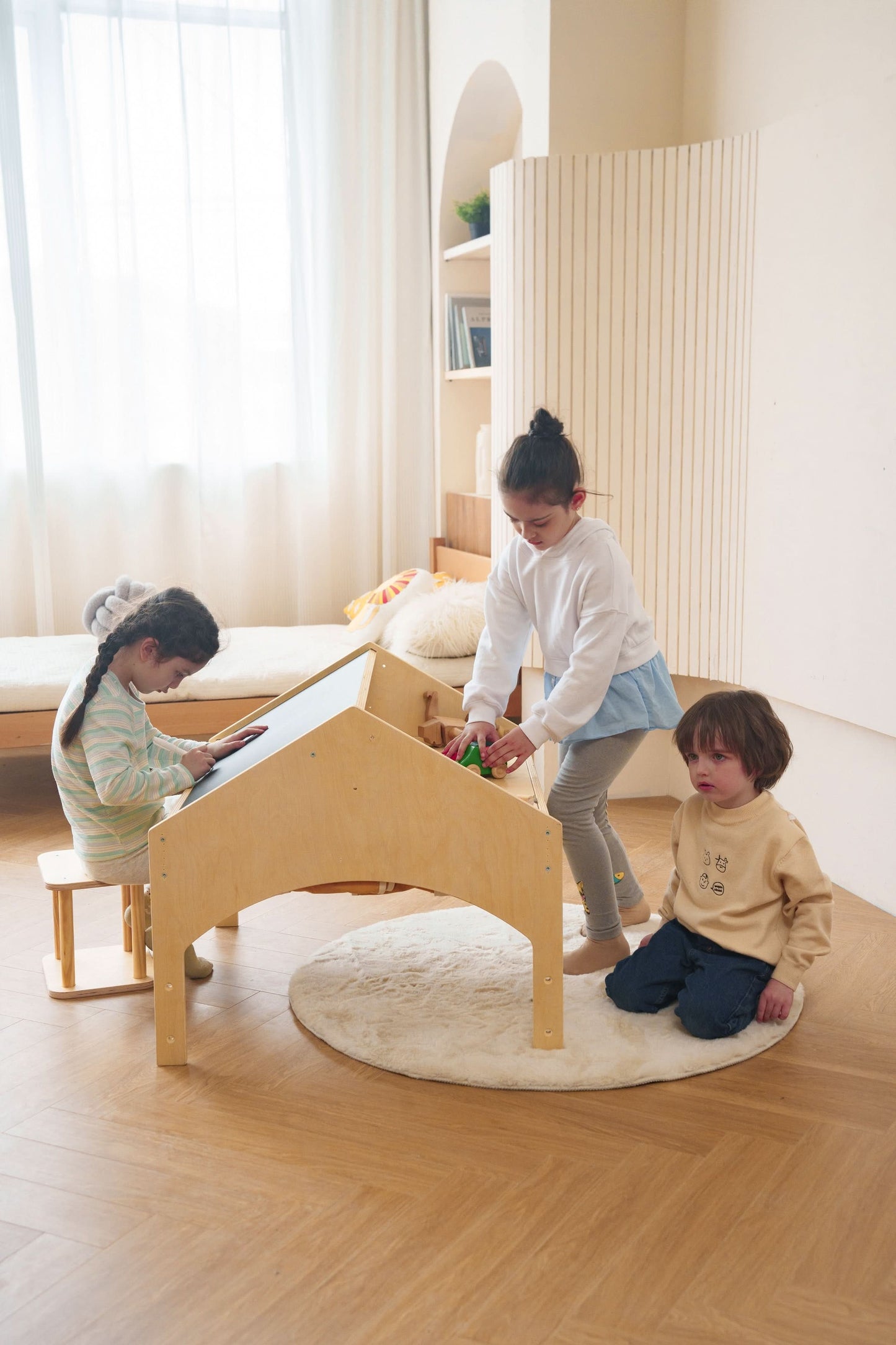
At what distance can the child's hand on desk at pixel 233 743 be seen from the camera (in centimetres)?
234

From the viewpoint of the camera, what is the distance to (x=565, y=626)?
2.34 m

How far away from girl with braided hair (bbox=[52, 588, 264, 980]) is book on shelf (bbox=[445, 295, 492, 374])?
2597mm

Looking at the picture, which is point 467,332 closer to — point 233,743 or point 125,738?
point 233,743

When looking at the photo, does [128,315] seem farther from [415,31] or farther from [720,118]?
[720,118]

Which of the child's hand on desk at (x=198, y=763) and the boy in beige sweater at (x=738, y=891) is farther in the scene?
the child's hand on desk at (x=198, y=763)

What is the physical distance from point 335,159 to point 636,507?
226 cm

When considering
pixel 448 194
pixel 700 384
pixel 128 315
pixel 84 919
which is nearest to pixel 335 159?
pixel 448 194

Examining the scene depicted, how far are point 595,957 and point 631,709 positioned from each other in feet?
1.69

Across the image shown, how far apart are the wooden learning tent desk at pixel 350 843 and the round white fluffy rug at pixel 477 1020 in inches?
4.0

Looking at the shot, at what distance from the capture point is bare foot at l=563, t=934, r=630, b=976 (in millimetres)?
2408

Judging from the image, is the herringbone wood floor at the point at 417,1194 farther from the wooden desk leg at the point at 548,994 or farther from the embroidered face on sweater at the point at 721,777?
the embroidered face on sweater at the point at 721,777

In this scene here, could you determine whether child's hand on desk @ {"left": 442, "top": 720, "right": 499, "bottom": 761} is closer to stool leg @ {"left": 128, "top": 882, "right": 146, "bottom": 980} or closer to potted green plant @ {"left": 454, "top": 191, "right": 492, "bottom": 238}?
stool leg @ {"left": 128, "top": 882, "right": 146, "bottom": 980}

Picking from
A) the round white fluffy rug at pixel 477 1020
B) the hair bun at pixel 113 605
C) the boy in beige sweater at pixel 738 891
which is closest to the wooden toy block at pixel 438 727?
the round white fluffy rug at pixel 477 1020

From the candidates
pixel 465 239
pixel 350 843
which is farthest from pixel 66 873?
pixel 465 239
